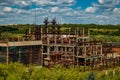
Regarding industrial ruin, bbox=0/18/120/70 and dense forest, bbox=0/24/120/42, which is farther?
dense forest, bbox=0/24/120/42

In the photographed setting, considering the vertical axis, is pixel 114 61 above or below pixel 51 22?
below

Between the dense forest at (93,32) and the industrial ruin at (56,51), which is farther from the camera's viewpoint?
the dense forest at (93,32)

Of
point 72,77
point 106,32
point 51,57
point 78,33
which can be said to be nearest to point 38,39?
point 51,57

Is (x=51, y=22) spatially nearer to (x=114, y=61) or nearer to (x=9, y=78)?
(x=114, y=61)

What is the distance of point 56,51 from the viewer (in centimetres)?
4931

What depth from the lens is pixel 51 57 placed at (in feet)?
156

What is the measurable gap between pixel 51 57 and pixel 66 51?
2345 millimetres

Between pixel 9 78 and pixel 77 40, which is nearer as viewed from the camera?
pixel 9 78

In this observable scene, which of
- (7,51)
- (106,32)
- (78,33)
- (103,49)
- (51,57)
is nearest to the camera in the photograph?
(7,51)

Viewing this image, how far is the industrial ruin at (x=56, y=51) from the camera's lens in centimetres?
4272

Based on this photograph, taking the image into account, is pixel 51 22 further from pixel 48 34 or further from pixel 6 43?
pixel 6 43

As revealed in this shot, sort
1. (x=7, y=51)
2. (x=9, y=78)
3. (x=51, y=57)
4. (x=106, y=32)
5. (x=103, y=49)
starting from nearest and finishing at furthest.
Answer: (x=9, y=78), (x=7, y=51), (x=51, y=57), (x=103, y=49), (x=106, y=32)

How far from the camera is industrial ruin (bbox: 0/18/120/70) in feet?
140

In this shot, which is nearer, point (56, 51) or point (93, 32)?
point (56, 51)
